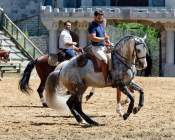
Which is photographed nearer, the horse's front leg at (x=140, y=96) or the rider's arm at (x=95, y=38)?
the rider's arm at (x=95, y=38)

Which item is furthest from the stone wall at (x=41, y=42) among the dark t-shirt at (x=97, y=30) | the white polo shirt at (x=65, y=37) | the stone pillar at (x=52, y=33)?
the dark t-shirt at (x=97, y=30)

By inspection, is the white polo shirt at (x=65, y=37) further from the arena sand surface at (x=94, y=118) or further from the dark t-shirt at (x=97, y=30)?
the dark t-shirt at (x=97, y=30)

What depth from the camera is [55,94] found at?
1461 cm

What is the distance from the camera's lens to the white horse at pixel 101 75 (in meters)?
14.4

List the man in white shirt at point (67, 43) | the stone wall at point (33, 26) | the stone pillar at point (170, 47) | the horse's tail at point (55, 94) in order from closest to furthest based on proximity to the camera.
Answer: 1. the horse's tail at point (55, 94)
2. the man in white shirt at point (67, 43)
3. the stone pillar at point (170, 47)
4. the stone wall at point (33, 26)

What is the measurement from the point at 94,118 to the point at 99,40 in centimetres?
176

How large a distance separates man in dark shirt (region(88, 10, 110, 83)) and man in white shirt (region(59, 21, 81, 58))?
221 cm

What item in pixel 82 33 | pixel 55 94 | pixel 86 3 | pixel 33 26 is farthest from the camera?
pixel 33 26

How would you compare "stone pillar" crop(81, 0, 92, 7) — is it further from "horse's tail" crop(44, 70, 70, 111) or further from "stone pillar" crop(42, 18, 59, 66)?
"horse's tail" crop(44, 70, 70, 111)

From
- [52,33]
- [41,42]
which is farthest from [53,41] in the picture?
[41,42]

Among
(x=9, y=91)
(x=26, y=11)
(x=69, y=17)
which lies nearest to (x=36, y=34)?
(x=26, y=11)

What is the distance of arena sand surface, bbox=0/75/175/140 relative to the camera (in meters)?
12.5

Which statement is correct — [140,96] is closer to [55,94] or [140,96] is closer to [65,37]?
[55,94]

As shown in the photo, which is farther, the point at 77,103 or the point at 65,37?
the point at 65,37
